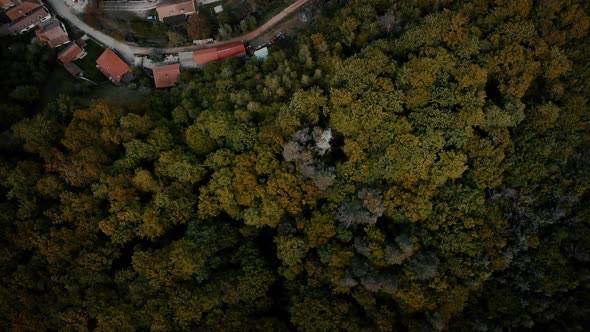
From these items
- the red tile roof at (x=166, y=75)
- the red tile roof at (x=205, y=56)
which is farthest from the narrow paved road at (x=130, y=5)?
the red tile roof at (x=205, y=56)

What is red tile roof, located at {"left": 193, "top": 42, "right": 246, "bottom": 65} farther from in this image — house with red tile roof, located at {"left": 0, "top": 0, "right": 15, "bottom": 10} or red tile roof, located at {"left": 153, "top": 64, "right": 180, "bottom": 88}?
house with red tile roof, located at {"left": 0, "top": 0, "right": 15, "bottom": 10}

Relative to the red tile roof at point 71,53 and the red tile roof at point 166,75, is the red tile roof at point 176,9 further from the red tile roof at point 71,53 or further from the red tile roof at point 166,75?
the red tile roof at point 71,53

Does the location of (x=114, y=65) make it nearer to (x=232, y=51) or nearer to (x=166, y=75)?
(x=166, y=75)

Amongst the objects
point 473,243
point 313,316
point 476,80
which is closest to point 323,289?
point 313,316

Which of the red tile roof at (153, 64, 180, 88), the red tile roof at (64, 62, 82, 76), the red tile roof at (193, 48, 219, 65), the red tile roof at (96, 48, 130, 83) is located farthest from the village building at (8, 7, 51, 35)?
the red tile roof at (193, 48, 219, 65)

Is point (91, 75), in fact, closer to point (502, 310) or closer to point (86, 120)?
point (86, 120)

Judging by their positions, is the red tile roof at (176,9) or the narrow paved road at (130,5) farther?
the narrow paved road at (130,5)
